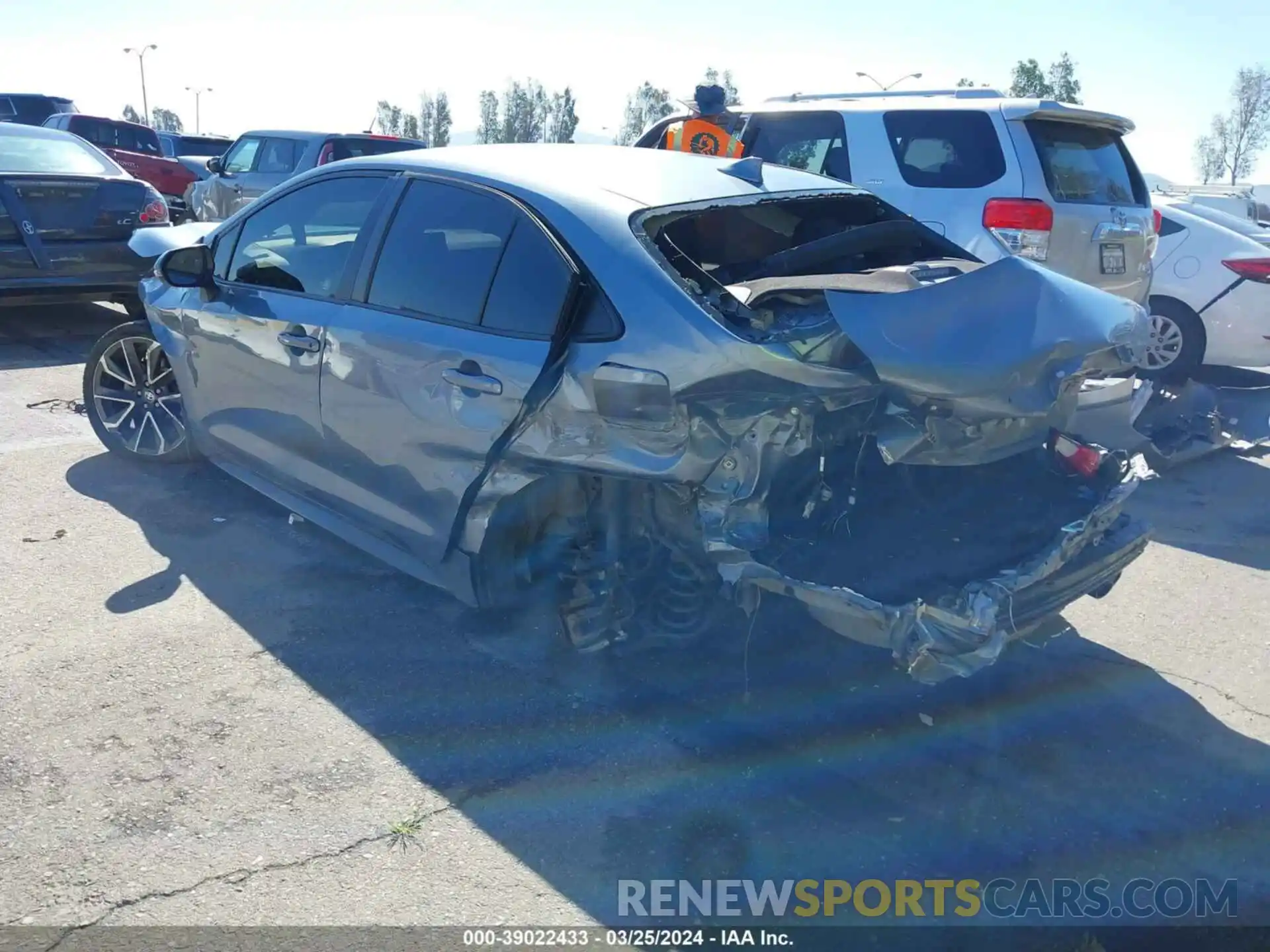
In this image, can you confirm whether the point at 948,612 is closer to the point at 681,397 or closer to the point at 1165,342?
the point at 681,397

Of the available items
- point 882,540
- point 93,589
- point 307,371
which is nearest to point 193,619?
point 93,589

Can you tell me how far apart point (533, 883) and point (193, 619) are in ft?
6.50

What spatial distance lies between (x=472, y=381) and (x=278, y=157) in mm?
11775

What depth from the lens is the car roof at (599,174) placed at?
370cm

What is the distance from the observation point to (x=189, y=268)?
4.79 metres

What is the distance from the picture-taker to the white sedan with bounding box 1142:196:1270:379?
793cm

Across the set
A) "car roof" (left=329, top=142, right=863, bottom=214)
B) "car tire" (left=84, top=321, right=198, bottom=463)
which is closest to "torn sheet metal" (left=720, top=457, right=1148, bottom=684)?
"car roof" (left=329, top=142, right=863, bottom=214)

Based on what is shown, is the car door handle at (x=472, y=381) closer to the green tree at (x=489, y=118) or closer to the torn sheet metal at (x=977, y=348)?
the torn sheet metal at (x=977, y=348)

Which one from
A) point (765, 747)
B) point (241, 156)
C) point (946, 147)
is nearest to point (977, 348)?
point (765, 747)

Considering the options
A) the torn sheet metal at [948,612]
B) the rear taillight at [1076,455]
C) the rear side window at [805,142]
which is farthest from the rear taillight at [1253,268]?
the torn sheet metal at [948,612]

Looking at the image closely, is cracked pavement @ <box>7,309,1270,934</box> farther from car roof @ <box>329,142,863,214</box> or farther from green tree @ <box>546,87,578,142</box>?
green tree @ <box>546,87,578,142</box>

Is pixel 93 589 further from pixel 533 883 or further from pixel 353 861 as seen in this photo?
pixel 533 883

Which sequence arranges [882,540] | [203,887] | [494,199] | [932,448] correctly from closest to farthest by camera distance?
[203,887] < [932,448] < [882,540] < [494,199]

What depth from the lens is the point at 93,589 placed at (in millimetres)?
4316
